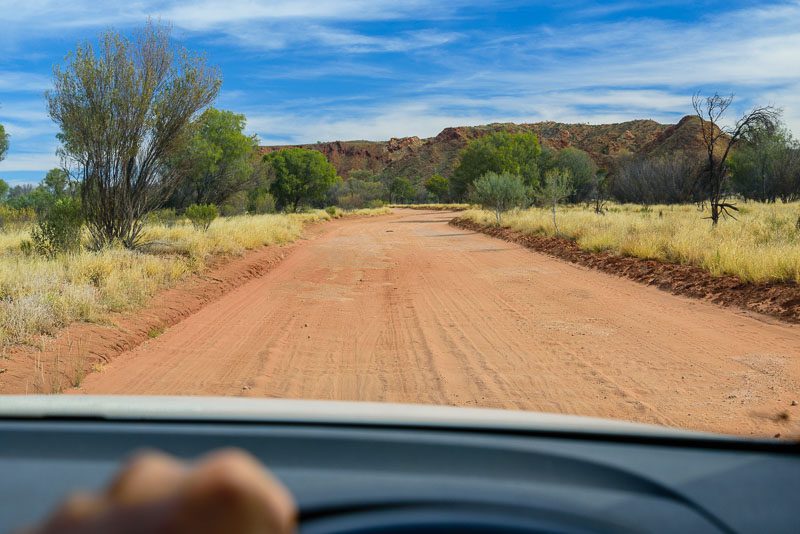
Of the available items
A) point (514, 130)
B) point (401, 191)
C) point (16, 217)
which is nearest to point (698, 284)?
point (16, 217)

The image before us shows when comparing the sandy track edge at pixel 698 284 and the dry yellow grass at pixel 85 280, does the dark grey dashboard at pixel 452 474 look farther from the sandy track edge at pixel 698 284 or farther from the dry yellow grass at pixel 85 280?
the sandy track edge at pixel 698 284

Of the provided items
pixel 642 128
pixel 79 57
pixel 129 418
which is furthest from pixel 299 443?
pixel 642 128

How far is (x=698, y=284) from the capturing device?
13750mm

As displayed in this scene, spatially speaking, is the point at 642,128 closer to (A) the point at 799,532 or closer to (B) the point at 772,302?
(B) the point at 772,302

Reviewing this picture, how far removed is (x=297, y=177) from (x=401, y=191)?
2271 inches

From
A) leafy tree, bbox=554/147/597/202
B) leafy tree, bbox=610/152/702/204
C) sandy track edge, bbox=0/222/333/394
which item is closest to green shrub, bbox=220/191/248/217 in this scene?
sandy track edge, bbox=0/222/333/394

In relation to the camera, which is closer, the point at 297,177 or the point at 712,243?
the point at 712,243

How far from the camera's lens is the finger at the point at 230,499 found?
0.63 m

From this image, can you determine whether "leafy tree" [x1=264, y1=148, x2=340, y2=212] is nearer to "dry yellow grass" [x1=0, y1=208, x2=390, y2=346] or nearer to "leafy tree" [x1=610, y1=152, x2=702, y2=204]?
"leafy tree" [x1=610, y1=152, x2=702, y2=204]

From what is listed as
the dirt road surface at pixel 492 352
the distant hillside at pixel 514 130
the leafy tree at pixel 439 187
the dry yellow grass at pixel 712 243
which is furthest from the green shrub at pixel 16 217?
the leafy tree at pixel 439 187

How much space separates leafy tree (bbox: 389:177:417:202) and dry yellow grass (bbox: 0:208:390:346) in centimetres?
9801

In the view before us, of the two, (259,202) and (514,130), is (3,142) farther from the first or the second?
(514,130)

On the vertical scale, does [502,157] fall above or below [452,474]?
above

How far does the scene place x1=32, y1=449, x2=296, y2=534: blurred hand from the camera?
0.62 metres
